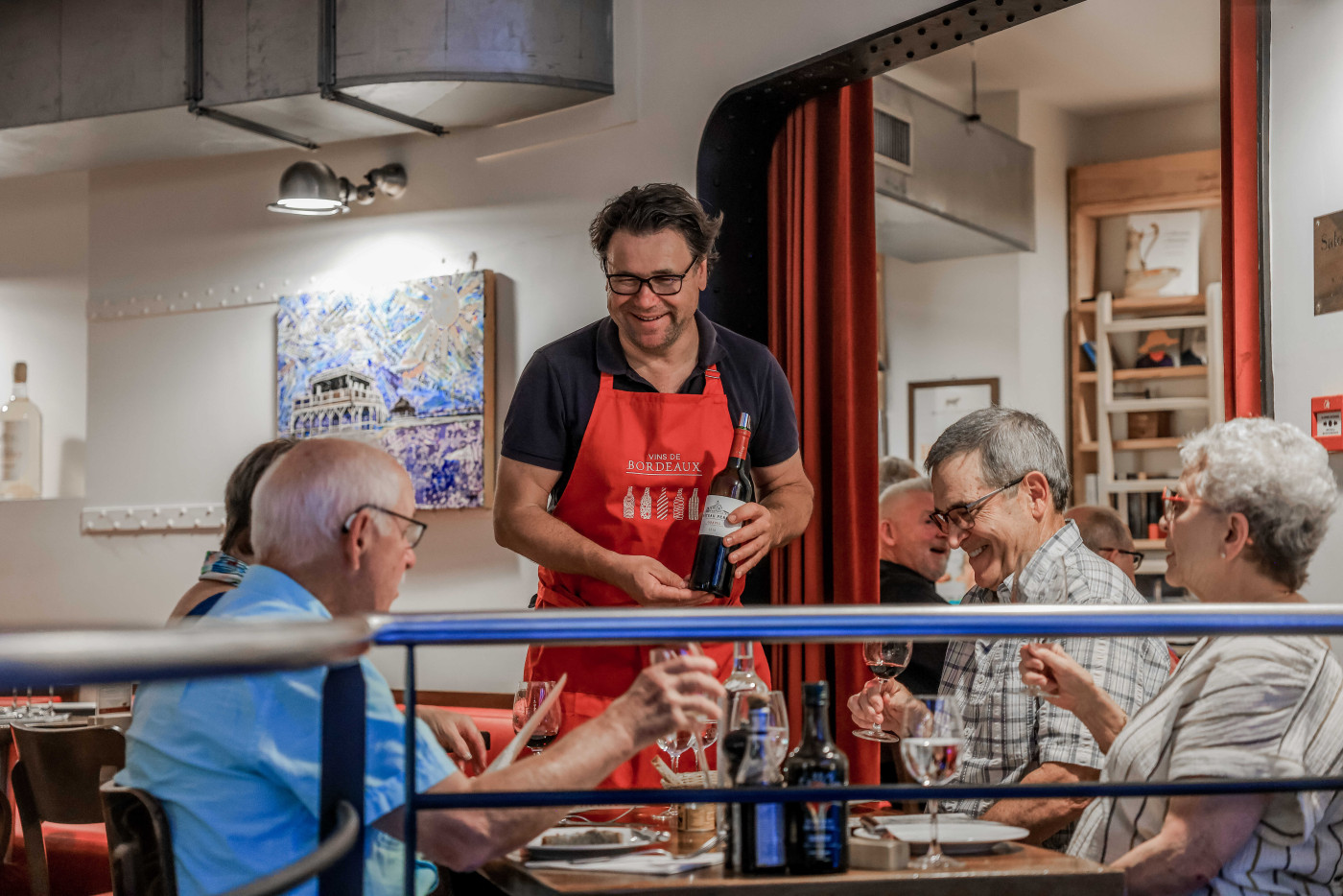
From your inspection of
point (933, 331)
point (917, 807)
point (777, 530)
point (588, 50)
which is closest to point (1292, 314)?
point (777, 530)

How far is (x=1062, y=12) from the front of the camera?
541 centimetres

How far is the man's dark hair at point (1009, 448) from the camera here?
7.89ft

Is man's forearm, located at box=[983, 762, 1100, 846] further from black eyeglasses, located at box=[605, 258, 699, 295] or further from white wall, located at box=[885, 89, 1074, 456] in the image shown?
white wall, located at box=[885, 89, 1074, 456]

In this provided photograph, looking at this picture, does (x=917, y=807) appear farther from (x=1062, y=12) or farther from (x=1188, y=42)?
(x=1188, y=42)

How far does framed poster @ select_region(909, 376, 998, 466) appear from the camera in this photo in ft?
21.3

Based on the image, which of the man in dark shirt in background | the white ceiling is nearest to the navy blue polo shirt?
the man in dark shirt in background

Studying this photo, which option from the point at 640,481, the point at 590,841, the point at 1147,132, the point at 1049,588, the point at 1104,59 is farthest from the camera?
the point at 1147,132

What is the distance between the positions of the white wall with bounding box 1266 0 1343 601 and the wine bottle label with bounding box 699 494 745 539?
1578 millimetres

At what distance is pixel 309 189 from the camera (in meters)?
4.87

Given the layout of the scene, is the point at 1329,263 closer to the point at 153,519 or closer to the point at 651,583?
A: the point at 651,583

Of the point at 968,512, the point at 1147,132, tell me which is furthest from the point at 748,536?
the point at 1147,132

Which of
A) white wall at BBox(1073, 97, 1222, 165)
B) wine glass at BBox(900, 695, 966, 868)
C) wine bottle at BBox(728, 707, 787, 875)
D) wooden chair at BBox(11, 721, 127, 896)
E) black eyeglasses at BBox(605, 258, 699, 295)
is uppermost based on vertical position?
white wall at BBox(1073, 97, 1222, 165)

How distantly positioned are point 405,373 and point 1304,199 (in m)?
3.21

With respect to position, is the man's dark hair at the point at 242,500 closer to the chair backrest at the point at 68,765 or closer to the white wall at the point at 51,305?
the chair backrest at the point at 68,765
